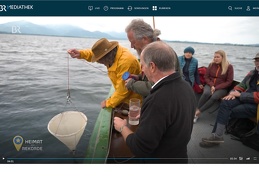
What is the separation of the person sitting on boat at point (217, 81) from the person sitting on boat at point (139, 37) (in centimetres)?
159

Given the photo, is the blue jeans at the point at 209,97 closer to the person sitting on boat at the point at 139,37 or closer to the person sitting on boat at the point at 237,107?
the person sitting on boat at the point at 237,107

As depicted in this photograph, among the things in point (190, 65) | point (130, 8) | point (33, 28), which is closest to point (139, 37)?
point (130, 8)

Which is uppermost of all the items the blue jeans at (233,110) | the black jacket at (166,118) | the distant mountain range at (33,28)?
the distant mountain range at (33,28)

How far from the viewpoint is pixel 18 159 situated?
1263 millimetres

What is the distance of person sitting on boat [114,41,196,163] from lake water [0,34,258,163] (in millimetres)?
710

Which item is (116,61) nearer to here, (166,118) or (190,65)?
(166,118)

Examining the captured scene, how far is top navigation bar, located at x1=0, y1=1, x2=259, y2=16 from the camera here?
1.20 m

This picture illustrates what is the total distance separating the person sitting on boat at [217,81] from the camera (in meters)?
2.80

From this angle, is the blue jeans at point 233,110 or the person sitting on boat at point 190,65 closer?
the blue jeans at point 233,110

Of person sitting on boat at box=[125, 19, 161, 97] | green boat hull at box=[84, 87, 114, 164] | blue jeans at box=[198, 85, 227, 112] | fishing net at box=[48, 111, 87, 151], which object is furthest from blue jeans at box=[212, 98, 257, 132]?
fishing net at box=[48, 111, 87, 151]

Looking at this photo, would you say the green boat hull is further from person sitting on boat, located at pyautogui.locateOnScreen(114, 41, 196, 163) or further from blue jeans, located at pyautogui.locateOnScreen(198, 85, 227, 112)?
blue jeans, located at pyautogui.locateOnScreen(198, 85, 227, 112)

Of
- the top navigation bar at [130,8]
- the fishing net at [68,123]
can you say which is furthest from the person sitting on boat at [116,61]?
the top navigation bar at [130,8]

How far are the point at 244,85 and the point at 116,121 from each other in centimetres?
200

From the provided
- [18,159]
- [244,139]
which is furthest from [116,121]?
[244,139]
